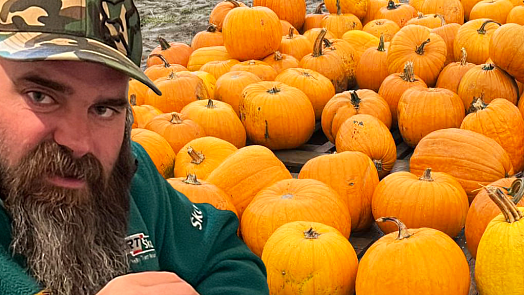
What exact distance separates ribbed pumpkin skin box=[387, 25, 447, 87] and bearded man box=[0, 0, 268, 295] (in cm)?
324

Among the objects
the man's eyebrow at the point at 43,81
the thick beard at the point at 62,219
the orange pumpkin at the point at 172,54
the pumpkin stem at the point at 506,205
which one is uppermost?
the man's eyebrow at the point at 43,81

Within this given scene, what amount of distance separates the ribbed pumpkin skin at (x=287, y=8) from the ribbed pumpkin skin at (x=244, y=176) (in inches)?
106

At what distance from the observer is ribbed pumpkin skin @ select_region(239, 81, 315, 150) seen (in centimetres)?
400

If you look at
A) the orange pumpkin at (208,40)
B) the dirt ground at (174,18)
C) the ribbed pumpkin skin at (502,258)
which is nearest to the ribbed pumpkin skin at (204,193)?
the ribbed pumpkin skin at (502,258)

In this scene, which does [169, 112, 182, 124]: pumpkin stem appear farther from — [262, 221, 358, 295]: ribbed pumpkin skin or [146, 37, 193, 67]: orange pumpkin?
[146, 37, 193, 67]: orange pumpkin

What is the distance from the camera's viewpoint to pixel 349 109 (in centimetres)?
396

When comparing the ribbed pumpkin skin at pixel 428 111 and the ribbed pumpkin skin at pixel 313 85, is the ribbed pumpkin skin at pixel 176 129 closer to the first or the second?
the ribbed pumpkin skin at pixel 313 85

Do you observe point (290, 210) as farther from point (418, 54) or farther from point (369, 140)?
point (418, 54)

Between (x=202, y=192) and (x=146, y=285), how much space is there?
1.82 m

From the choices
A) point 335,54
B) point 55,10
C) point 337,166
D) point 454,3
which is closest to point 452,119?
point 337,166

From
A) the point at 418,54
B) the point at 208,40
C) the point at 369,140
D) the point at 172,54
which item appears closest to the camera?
the point at 369,140

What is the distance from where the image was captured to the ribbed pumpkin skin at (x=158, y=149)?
3.49 metres

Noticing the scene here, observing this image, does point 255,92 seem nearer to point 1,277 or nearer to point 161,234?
point 161,234

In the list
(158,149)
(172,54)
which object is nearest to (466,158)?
(158,149)
